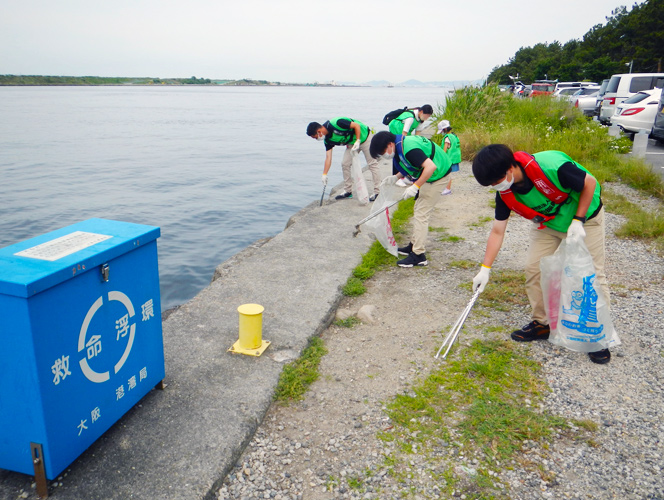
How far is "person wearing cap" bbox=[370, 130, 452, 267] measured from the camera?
4730 mm

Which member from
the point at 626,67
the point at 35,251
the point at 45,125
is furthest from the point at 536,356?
the point at 626,67

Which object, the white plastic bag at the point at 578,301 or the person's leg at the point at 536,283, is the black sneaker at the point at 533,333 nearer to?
the person's leg at the point at 536,283

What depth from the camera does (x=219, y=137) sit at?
1047 inches

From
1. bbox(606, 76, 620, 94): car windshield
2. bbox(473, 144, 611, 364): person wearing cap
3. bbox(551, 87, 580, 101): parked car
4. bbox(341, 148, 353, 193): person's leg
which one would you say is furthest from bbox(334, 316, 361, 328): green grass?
bbox(606, 76, 620, 94): car windshield

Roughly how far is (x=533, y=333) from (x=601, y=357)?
1.52ft

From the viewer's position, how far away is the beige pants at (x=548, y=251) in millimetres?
3283

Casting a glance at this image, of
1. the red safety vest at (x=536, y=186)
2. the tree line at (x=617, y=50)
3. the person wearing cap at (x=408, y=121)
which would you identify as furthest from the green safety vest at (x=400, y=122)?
the tree line at (x=617, y=50)

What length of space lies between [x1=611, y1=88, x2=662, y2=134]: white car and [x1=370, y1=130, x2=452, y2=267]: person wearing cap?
11.5 m

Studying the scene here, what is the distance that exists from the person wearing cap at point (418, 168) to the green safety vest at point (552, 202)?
1.54 meters

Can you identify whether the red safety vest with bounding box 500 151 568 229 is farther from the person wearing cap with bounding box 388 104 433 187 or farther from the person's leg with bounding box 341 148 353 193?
the person's leg with bounding box 341 148 353 193

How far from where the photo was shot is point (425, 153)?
4.82 meters

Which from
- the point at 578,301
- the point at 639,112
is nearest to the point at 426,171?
the point at 578,301

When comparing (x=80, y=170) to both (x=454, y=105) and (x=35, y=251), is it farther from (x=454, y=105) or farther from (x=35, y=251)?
(x=35, y=251)

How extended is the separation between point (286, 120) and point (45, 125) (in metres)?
16.4
